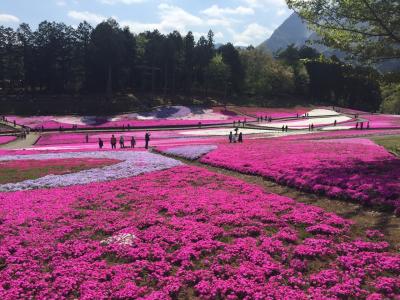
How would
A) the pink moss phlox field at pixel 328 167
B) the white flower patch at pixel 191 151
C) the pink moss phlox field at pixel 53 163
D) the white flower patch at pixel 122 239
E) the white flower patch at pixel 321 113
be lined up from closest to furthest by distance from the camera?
the white flower patch at pixel 122 239, the pink moss phlox field at pixel 328 167, the pink moss phlox field at pixel 53 163, the white flower patch at pixel 191 151, the white flower patch at pixel 321 113

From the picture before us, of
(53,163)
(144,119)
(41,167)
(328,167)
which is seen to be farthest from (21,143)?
(328,167)

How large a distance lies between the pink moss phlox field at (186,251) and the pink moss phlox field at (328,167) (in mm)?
2821

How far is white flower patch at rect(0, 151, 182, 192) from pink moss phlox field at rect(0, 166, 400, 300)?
14.5 ft

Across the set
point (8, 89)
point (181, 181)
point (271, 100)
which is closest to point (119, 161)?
point (181, 181)

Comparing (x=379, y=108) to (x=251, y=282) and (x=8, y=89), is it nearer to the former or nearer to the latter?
(x=8, y=89)

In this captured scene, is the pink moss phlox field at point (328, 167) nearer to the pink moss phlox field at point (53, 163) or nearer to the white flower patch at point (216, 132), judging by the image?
the pink moss phlox field at point (53, 163)

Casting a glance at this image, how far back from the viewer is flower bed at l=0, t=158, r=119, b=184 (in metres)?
26.9

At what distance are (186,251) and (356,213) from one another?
306 inches

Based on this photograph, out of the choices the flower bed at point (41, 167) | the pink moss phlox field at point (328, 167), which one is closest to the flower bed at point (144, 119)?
the flower bed at point (41, 167)

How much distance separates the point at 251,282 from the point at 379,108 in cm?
15882

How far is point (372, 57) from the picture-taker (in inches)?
1011

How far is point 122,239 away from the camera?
49.0ft

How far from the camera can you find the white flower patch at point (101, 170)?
24.7 meters

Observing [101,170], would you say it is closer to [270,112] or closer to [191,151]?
[191,151]
